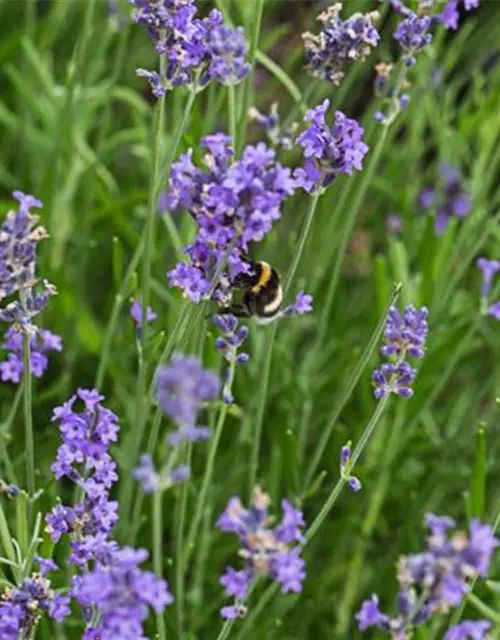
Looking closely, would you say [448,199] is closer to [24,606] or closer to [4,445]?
[4,445]

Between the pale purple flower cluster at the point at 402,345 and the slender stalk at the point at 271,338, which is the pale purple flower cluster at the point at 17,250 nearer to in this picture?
the slender stalk at the point at 271,338

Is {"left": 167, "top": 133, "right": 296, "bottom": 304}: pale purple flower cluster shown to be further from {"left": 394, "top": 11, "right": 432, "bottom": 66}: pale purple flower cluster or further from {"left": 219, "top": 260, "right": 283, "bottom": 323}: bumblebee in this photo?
{"left": 394, "top": 11, "right": 432, "bottom": 66}: pale purple flower cluster

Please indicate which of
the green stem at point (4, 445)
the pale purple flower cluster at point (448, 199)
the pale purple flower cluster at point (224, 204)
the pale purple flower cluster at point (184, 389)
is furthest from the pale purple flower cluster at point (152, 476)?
the pale purple flower cluster at point (448, 199)

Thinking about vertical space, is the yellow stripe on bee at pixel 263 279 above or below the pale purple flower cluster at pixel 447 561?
above

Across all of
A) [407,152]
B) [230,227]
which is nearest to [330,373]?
[407,152]

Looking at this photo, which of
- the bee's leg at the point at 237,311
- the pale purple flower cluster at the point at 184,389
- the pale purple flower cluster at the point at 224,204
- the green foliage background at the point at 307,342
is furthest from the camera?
the green foliage background at the point at 307,342

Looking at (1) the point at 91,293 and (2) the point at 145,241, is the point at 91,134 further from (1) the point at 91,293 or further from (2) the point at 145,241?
(2) the point at 145,241

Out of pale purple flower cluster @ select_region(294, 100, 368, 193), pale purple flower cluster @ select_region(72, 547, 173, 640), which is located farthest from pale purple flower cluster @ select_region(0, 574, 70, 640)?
pale purple flower cluster @ select_region(294, 100, 368, 193)
